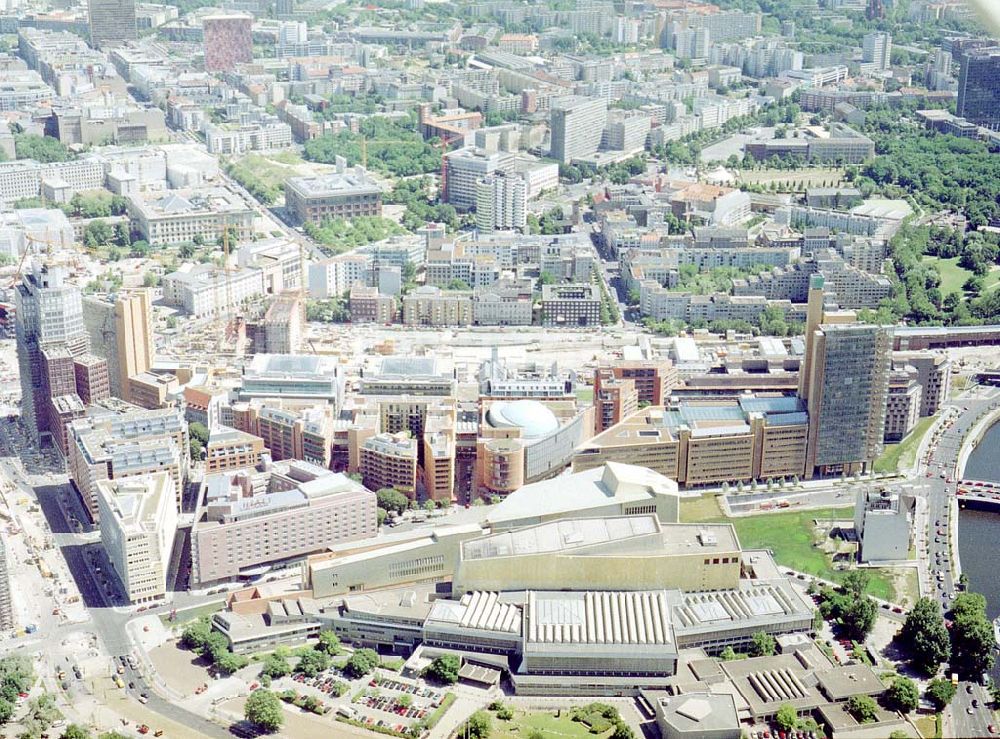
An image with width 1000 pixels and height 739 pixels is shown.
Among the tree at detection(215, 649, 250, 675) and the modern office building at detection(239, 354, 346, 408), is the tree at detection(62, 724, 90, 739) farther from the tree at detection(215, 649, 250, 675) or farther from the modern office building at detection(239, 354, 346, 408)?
the modern office building at detection(239, 354, 346, 408)

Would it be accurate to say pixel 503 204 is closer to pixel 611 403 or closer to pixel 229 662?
pixel 611 403

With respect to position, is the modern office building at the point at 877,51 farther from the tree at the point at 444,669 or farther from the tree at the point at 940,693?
the tree at the point at 444,669

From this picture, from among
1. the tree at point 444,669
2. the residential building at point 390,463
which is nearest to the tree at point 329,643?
the tree at point 444,669

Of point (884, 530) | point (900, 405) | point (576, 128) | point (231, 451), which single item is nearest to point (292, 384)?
point (231, 451)

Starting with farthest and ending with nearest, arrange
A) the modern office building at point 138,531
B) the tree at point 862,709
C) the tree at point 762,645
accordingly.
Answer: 1. the modern office building at point 138,531
2. the tree at point 762,645
3. the tree at point 862,709

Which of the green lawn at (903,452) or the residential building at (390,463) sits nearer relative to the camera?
the residential building at (390,463)

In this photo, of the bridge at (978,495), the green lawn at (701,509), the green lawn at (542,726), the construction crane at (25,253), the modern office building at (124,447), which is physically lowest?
the green lawn at (542,726)

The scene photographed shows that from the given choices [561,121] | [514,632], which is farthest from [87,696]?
[561,121]
